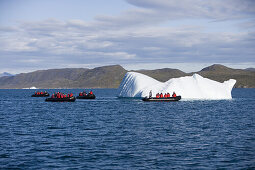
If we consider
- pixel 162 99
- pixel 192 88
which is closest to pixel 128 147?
pixel 162 99

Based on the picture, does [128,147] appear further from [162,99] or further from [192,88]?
[192,88]

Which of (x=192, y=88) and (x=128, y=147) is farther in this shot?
(x=192, y=88)

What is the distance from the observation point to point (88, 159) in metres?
20.6

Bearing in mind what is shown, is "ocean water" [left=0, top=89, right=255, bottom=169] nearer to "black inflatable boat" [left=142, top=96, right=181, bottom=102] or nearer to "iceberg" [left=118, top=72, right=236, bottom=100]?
"black inflatable boat" [left=142, top=96, right=181, bottom=102]

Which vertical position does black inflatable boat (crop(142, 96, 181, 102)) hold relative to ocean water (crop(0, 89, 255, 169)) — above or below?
above

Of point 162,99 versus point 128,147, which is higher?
point 162,99

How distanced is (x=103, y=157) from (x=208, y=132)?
43.3 ft

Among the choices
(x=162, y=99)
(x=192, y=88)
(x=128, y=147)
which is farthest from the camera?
(x=192, y=88)

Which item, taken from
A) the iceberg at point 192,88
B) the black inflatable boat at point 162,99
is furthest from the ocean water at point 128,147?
the iceberg at point 192,88

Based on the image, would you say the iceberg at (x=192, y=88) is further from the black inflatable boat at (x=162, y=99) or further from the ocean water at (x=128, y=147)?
the ocean water at (x=128, y=147)

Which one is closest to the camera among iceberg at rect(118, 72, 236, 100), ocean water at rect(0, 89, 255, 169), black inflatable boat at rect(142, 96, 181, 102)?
ocean water at rect(0, 89, 255, 169)

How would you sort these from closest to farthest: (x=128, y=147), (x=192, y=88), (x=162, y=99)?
(x=128, y=147) < (x=162, y=99) < (x=192, y=88)

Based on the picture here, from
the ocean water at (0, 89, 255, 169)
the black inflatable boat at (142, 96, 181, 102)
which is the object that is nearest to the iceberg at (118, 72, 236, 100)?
the black inflatable boat at (142, 96, 181, 102)

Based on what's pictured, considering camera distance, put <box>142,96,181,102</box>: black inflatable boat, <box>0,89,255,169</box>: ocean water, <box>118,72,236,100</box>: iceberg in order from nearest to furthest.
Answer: <box>0,89,255,169</box>: ocean water < <box>142,96,181,102</box>: black inflatable boat < <box>118,72,236,100</box>: iceberg
